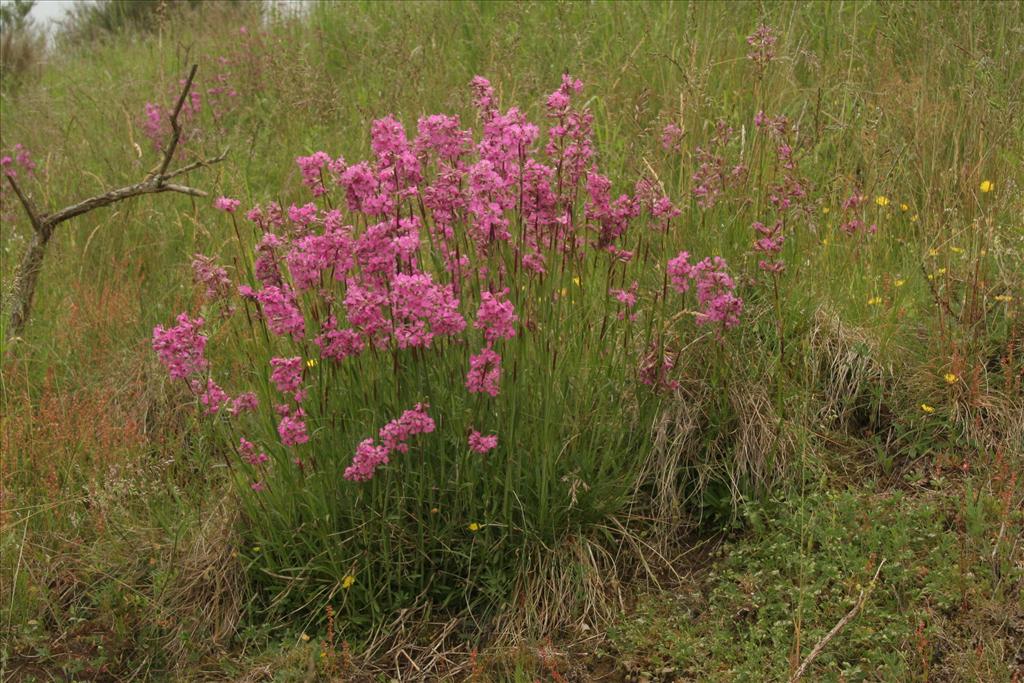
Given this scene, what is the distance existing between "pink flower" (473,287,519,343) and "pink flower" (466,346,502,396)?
2.8 inches

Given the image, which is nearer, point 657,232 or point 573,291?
point 573,291

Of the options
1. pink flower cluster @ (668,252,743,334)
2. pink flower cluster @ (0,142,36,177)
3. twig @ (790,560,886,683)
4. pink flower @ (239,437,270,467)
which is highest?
pink flower cluster @ (0,142,36,177)

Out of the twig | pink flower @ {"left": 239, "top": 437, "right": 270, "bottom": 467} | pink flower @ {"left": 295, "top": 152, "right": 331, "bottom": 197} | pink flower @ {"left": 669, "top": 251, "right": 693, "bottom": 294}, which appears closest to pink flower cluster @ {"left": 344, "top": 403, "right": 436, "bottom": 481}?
pink flower @ {"left": 239, "top": 437, "right": 270, "bottom": 467}

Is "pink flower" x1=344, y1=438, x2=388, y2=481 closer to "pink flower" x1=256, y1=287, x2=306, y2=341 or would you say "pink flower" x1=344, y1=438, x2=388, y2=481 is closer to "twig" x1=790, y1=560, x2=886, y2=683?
"pink flower" x1=256, y1=287, x2=306, y2=341

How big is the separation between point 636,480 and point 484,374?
0.78m

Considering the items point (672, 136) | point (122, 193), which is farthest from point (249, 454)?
point (672, 136)

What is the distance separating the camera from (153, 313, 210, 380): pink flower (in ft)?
10.4

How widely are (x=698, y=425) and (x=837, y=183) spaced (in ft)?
5.01

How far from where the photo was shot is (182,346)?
318cm

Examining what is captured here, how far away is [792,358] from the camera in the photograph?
3.95 metres

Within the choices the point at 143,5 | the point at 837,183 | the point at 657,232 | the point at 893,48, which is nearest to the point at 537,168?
the point at 657,232

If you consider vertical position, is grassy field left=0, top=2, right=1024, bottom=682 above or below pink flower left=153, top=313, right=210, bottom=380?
below

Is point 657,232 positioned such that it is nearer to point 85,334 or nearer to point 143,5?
point 85,334

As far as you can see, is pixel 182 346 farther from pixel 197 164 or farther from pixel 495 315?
pixel 197 164
